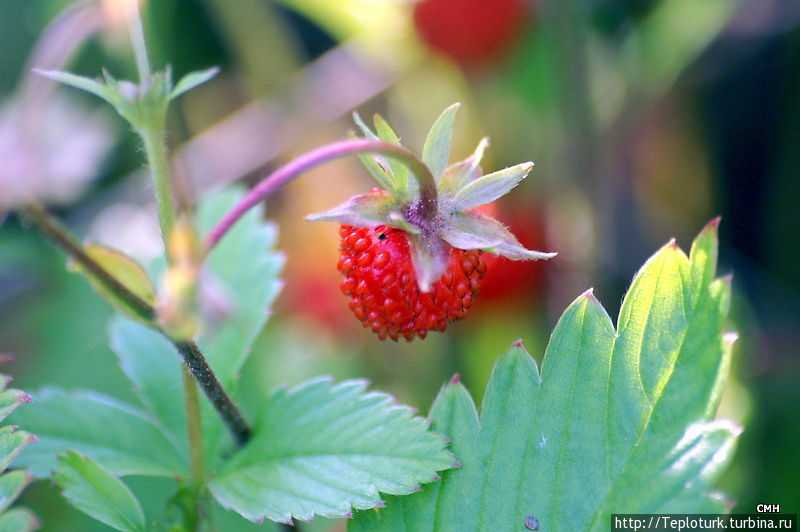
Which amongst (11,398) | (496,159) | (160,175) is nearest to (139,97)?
(160,175)

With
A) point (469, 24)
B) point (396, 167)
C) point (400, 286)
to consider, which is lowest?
point (400, 286)

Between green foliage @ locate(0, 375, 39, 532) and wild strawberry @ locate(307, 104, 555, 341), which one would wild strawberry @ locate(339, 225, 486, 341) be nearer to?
wild strawberry @ locate(307, 104, 555, 341)

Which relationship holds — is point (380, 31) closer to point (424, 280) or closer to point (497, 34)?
point (497, 34)

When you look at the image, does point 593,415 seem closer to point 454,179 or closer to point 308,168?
point 454,179

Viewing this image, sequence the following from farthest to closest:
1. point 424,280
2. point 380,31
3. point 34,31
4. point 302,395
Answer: point 34,31, point 380,31, point 302,395, point 424,280

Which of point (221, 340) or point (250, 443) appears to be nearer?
point (250, 443)

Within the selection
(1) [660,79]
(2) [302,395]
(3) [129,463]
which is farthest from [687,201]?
(3) [129,463]
